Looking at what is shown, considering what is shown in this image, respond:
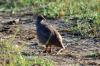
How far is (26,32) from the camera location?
38.3 feet

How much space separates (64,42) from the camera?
10406mm

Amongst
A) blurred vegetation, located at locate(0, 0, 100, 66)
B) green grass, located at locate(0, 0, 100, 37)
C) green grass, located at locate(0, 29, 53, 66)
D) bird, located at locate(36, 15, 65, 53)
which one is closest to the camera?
green grass, located at locate(0, 29, 53, 66)

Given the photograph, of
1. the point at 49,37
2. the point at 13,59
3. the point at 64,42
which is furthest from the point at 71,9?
the point at 13,59

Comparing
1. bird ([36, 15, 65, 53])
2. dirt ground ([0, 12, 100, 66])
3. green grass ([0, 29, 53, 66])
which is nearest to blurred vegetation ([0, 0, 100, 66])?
green grass ([0, 29, 53, 66])

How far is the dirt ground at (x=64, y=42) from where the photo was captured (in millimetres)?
8766

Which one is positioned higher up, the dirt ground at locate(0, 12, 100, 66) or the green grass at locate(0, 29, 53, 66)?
the green grass at locate(0, 29, 53, 66)

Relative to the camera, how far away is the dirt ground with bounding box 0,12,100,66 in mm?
8766

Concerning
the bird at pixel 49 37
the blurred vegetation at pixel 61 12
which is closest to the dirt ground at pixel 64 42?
the bird at pixel 49 37

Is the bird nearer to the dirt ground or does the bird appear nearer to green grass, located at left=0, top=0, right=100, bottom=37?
the dirt ground

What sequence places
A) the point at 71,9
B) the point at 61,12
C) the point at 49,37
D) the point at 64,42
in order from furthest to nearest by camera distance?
the point at 71,9 < the point at 61,12 < the point at 64,42 < the point at 49,37

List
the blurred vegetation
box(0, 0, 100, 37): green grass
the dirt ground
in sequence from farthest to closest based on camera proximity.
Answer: box(0, 0, 100, 37): green grass < the dirt ground < the blurred vegetation

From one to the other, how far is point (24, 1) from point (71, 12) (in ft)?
9.87

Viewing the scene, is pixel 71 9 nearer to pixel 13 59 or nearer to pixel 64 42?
pixel 64 42

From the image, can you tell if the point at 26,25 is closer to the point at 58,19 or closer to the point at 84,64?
the point at 58,19
